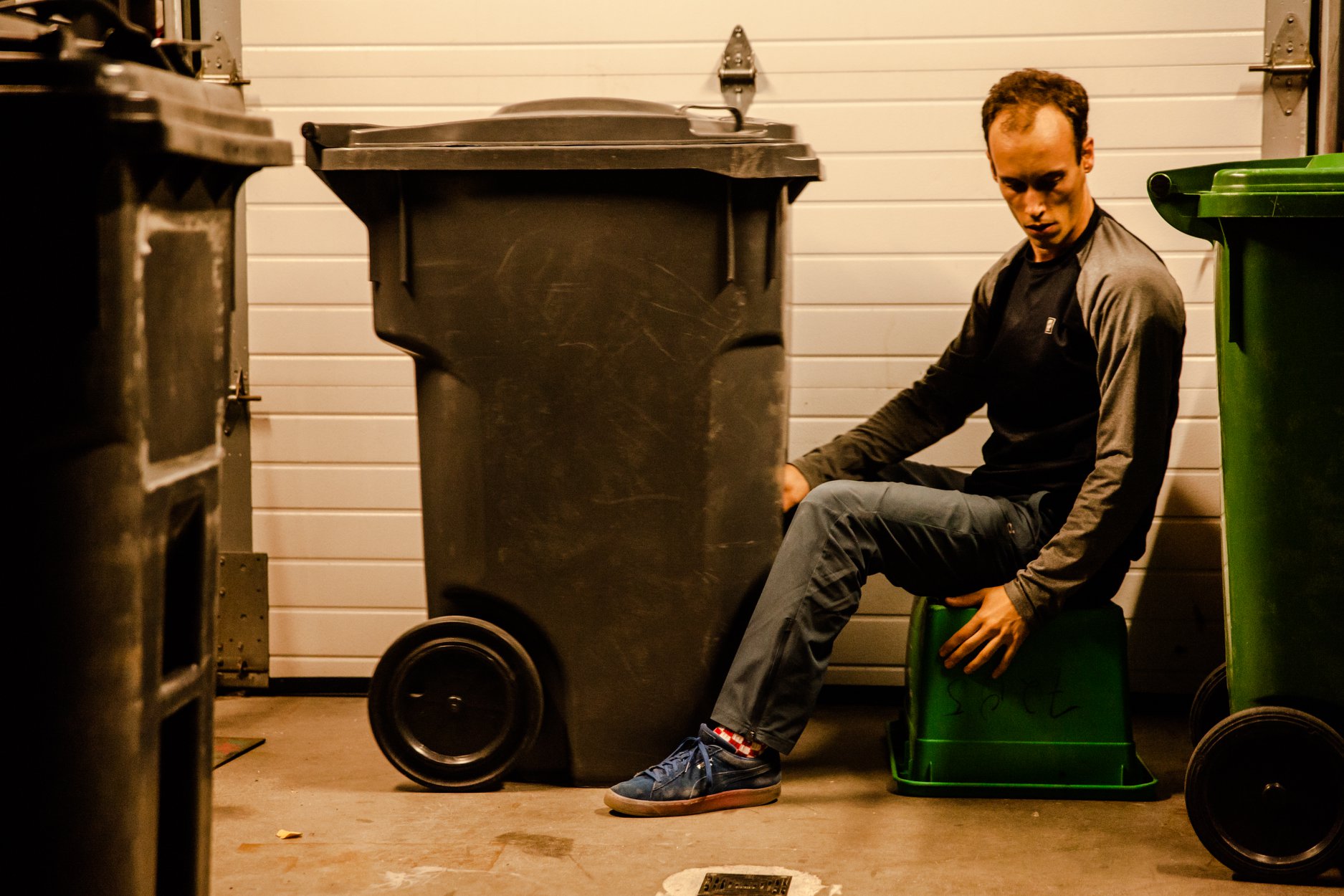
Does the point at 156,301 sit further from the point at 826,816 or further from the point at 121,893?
the point at 826,816

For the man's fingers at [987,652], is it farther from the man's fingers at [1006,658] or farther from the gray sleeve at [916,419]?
Result: the gray sleeve at [916,419]

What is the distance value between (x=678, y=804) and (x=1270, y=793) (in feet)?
3.84

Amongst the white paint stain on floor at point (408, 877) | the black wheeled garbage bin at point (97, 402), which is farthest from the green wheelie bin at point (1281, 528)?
the black wheeled garbage bin at point (97, 402)

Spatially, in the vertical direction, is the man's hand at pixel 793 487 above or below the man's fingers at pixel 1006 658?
above

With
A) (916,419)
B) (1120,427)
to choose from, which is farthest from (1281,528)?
(916,419)

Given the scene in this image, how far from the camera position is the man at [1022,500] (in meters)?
2.71

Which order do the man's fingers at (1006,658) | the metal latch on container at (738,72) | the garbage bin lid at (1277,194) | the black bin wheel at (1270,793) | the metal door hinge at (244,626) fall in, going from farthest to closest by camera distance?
the metal door hinge at (244,626)
the metal latch on container at (738,72)
the man's fingers at (1006,658)
the black bin wheel at (1270,793)
the garbage bin lid at (1277,194)

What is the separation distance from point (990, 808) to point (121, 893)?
189 centimetres

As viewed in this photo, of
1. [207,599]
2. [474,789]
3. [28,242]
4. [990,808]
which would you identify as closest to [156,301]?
[28,242]

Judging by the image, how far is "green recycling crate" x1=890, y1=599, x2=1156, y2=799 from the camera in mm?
2863

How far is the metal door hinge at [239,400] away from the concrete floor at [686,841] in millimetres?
1118

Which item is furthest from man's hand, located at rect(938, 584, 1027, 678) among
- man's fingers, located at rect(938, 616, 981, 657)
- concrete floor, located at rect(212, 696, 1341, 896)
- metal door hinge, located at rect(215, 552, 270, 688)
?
metal door hinge, located at rect(215, 552, 270, 688)

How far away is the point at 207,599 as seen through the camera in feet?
5.81

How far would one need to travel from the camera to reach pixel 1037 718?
9.46 ft
